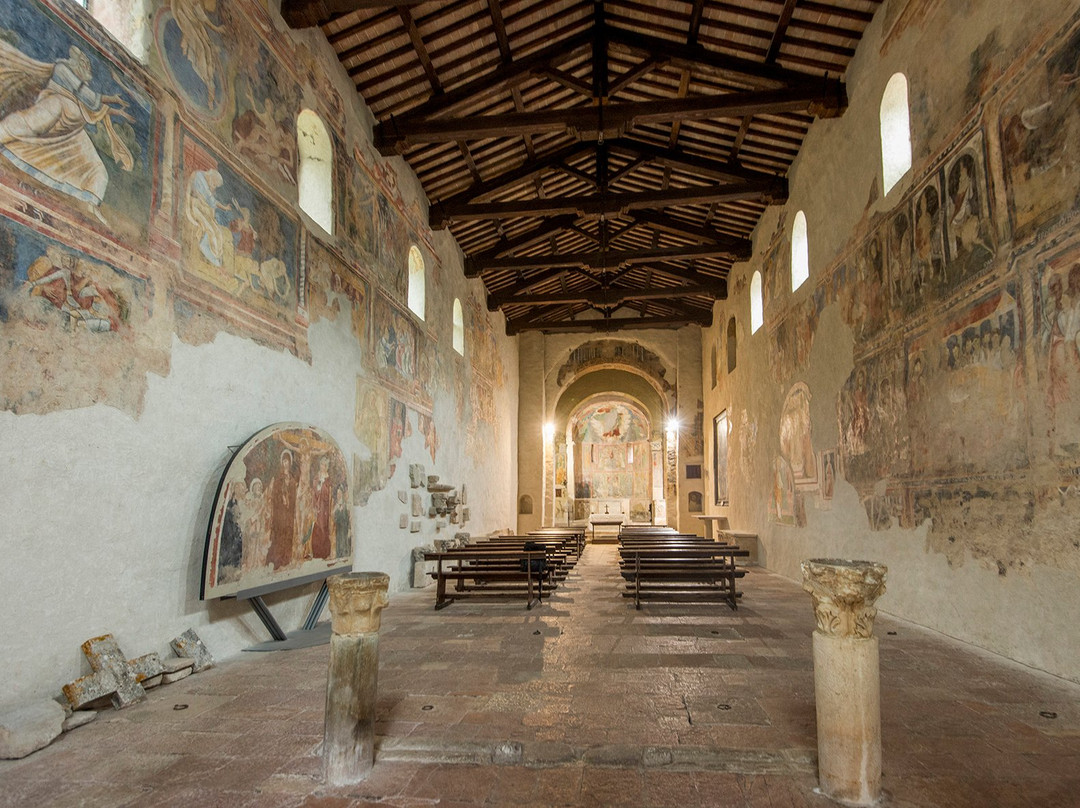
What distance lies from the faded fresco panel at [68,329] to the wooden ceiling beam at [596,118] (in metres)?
6.10

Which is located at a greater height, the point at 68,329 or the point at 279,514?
the point at 68,329

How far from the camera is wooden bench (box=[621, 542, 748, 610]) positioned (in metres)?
8.19

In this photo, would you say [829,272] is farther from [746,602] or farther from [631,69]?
[746,602]

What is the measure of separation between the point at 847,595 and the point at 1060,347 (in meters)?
3.24

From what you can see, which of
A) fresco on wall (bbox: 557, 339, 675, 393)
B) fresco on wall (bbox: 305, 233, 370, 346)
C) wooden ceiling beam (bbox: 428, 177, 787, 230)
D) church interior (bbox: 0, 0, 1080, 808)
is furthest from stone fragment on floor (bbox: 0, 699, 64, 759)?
fresco on wall (bbox: 557, 339, 675, 393)

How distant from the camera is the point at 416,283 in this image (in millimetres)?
12094

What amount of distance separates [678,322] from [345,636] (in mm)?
19025

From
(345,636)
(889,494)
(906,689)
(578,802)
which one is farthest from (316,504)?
(889,494)

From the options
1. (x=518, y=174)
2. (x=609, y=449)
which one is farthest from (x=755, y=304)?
(x=609, y=449)

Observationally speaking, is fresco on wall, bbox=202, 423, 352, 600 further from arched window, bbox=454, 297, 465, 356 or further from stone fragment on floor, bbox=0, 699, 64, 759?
arched window, bbox=454, 297, 465, 356

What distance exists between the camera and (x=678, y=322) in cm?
2103

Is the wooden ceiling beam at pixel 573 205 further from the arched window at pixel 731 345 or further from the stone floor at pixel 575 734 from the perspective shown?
the stone floor at pixel 575 734

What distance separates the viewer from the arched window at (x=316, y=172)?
8132mm

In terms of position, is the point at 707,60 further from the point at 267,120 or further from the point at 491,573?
the point at 491,573
